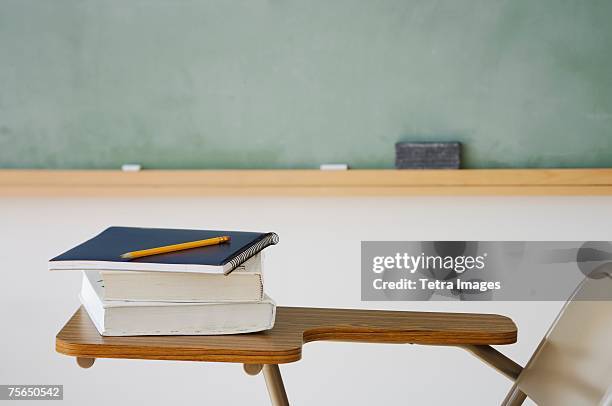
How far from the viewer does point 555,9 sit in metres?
2.08

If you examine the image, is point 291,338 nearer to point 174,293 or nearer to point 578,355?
point 174,293

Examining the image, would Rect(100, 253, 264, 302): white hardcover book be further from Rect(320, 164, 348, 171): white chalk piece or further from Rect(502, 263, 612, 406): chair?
Rect(320, 164, 348, 171): white chalk piece

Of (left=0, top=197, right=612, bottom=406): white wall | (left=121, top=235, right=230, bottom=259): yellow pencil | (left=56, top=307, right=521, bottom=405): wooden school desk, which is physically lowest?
(left=0, top=197, right=612, bottom=406): white wall

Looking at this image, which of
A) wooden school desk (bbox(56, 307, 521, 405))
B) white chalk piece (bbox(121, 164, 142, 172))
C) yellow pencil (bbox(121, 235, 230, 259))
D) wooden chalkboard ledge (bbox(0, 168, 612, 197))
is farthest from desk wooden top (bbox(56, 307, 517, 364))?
white chalk piece (bbox(121, 164, 142, 172))

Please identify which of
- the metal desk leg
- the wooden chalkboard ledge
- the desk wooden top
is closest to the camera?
the desk wooden top

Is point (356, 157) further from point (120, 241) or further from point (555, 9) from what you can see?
Answer: point (120, 241)

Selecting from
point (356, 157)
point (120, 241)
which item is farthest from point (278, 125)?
point (120, 241)

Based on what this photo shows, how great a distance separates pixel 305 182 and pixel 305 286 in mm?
300

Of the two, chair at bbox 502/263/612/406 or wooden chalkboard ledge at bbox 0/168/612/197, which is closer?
chair at bbox 502/263/612/406

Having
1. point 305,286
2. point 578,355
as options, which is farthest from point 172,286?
point 305,286

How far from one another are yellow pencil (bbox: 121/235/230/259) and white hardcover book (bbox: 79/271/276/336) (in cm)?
6

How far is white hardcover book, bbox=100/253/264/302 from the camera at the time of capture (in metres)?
1.05

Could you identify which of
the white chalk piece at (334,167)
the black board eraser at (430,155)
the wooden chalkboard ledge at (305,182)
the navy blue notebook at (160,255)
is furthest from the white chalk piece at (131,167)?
the navy blue notebook at (160,255)

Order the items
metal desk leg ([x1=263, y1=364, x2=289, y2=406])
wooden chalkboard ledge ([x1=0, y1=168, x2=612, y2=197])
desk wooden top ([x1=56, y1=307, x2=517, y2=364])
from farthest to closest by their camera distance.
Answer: wooden chalkboard ledge ([x1=0, y1=168, x2=612, y2=197]) → metal desk leg ([x1=263, y1=364, x2=289, y2=406]) → desk wooden top ([x1=56, y1=307, x2=517, y2=364])
